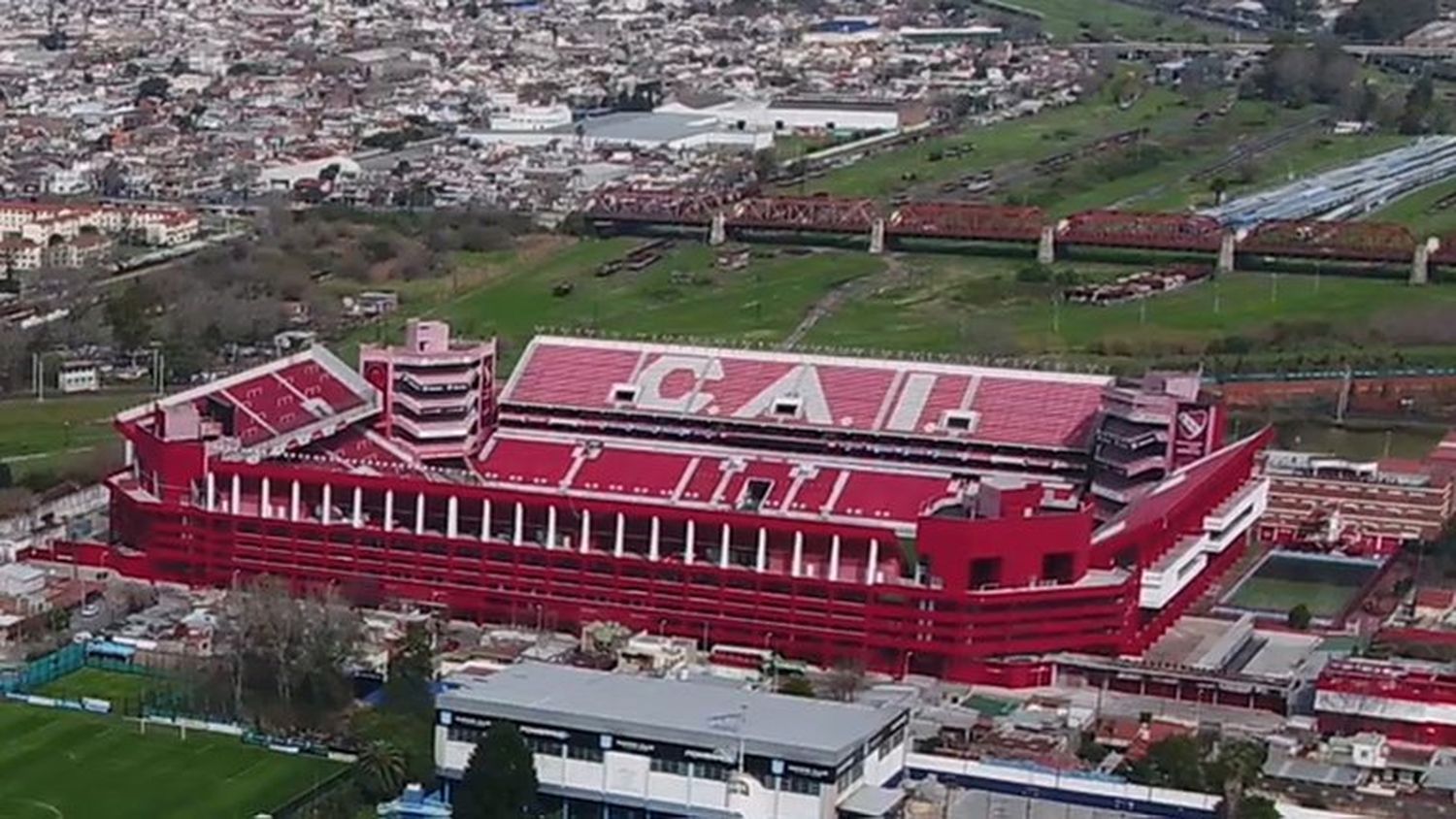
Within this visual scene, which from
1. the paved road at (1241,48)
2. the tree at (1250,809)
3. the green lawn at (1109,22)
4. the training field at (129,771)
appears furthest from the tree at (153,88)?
the tree at (1250,809)

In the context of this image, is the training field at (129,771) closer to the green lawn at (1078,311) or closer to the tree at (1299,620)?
the tree at (1299,620)

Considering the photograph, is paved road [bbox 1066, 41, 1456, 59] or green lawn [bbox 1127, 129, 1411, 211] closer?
green lawn [bbox 1127, 129, 1411, 211]

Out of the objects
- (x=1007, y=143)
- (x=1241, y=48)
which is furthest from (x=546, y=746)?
(x=1241, y=48)

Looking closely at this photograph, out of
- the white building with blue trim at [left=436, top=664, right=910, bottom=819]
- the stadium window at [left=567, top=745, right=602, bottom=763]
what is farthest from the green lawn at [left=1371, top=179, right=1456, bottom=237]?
the stadium window at [left=567, top=745, right=602, bottom=763]

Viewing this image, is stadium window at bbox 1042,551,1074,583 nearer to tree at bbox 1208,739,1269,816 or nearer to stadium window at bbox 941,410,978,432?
tree at bbox 1208,739,1269,816

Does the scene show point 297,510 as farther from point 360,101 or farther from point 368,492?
point 360,101

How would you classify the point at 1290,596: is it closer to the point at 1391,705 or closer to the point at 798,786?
the point at 1391,705

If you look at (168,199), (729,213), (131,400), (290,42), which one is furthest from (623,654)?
(290,42)
